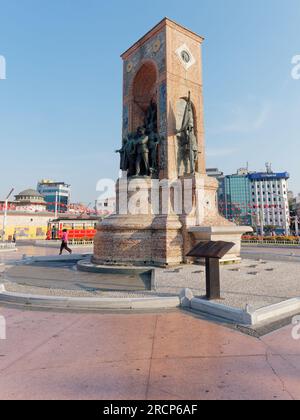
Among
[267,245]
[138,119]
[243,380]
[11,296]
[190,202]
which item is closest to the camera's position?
[243,380]

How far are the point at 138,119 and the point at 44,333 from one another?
14.2 metres

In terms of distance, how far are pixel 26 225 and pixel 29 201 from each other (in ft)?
75.7

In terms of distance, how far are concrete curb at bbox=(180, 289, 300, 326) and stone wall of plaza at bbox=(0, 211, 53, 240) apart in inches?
1769

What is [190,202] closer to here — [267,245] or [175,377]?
[175,377]

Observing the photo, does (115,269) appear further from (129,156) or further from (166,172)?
(129,156)

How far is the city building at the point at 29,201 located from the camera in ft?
213

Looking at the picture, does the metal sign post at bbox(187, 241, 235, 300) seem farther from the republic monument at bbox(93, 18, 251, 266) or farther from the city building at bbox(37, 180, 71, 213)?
the city building at bbox(37, 180, 71, 213)

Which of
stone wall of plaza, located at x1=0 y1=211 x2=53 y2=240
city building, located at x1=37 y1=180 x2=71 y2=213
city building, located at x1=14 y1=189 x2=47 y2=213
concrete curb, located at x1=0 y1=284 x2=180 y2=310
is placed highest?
city building, located at x1=37 y1=180 x2=71 y2=213

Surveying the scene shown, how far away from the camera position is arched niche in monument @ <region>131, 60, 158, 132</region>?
52.9 feet

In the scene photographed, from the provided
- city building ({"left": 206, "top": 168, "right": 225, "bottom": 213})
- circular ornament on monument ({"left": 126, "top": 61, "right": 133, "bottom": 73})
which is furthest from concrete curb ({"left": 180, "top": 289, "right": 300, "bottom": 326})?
city building ({"left": 206, "top": 168, "right": 225, "bottom": 213})

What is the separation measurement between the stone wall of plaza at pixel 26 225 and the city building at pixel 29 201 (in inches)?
628

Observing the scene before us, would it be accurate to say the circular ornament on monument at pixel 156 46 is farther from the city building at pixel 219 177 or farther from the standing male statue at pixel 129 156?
the city building at pixel 219 177

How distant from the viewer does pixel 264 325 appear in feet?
15.7

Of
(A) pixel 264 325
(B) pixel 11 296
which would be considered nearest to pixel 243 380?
(A) pixel 264 325
